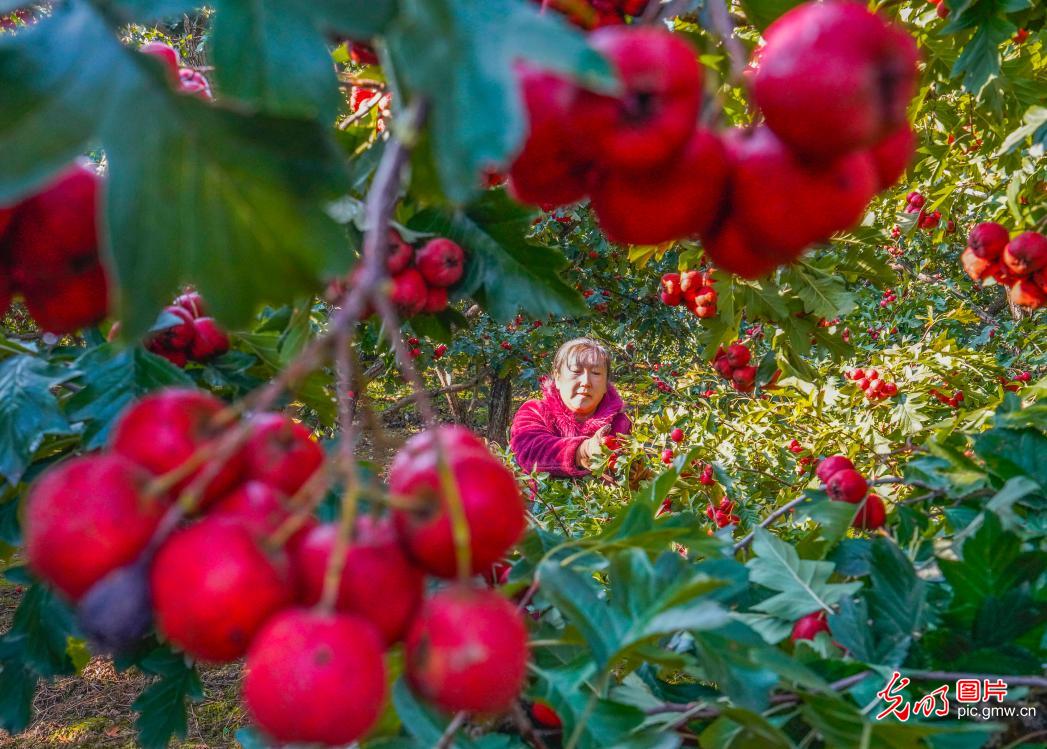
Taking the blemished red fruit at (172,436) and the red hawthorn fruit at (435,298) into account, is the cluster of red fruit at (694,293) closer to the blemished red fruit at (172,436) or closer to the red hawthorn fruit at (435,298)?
the red hawthorn fruit at (435,298)

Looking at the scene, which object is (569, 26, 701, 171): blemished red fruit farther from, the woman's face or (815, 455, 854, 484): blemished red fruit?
the woman's face

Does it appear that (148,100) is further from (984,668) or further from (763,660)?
(984,668)

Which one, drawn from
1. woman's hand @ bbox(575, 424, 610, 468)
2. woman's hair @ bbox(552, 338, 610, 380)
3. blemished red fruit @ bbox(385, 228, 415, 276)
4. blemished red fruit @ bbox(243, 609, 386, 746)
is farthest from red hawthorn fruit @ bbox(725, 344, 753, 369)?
blemished red fruit @ bbox(243, 609, 386, 746)

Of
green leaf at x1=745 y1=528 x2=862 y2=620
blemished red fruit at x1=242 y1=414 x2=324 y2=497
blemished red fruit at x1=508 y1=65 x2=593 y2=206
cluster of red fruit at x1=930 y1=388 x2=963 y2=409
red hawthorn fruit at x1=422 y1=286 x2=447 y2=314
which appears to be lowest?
green leaf at x1=745 y1=528 x2=862 y2=620

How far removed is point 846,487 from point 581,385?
2.70 meters

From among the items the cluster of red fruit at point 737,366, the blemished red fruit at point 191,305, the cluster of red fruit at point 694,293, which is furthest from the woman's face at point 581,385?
the blemished red fruit at point 191,305

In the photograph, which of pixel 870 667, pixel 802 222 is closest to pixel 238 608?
pixel 802 222

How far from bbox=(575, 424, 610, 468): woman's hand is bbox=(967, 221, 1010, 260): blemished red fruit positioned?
7.25ft

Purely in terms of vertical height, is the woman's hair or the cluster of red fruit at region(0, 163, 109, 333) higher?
the woman's hair

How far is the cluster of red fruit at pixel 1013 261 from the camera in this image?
69.6 inches

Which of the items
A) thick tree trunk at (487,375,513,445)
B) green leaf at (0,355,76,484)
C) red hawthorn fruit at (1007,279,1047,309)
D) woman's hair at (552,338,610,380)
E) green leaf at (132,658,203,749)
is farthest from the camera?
thick tree trunk at (487,375,513,445)

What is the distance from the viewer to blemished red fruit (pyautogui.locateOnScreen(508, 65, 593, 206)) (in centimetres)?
55

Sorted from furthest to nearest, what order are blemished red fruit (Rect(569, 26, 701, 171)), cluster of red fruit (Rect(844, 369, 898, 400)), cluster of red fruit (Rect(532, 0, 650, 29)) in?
cluster of red fruit (Rect(844, 369, 898, 400))
cluster of red fruit (Rect(532, 0, 650, 29))
blemished red fruit (Rect(569, 26, 701, 171))

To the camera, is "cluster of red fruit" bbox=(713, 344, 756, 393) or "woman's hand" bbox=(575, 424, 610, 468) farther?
"woman's hand" bbox=(575, 424, 610, 468)
